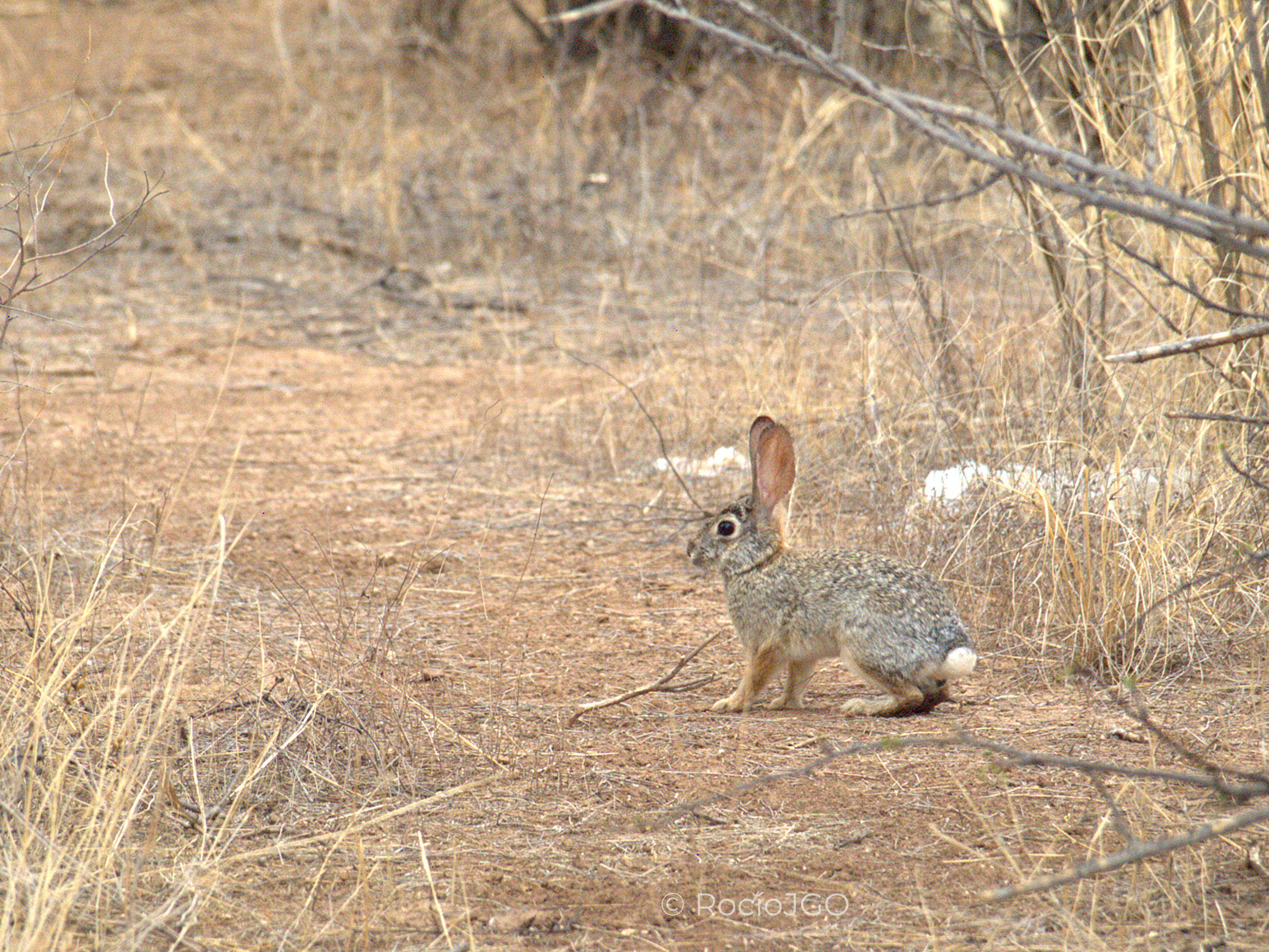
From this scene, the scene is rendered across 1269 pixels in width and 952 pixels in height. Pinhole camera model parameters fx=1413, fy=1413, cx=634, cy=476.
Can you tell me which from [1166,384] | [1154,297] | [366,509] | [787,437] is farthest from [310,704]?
[1154,297]

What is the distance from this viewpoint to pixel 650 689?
12.9 feet

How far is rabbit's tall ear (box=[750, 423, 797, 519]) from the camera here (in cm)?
444

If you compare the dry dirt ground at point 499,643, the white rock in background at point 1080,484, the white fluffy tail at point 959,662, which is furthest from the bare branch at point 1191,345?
the white rock in background at point 1080,484

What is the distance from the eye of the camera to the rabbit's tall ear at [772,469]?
4.44 metres

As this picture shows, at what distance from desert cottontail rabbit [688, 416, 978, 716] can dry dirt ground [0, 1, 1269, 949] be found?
0.16m

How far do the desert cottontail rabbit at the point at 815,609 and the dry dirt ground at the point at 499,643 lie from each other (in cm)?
16

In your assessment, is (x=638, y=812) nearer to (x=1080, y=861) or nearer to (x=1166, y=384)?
(x=1080, y=861)

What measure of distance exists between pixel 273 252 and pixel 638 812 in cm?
835

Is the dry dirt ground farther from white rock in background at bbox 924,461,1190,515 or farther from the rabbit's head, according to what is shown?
the rabbit's head

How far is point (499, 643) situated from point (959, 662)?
1580 millimetres

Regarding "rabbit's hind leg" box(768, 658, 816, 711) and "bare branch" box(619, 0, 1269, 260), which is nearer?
"bare branch" box(619, 0, 1269, 260)

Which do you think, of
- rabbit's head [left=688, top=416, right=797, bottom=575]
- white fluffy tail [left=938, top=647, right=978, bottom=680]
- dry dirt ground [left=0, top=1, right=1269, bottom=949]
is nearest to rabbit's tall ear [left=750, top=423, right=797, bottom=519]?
rabbit's head [left=688, top=416, right=797, bottom=575]

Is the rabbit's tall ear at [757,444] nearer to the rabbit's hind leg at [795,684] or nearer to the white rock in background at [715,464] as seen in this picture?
the rabbit's hind leg at [795,684]

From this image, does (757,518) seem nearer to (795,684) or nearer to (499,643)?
(795,684)
